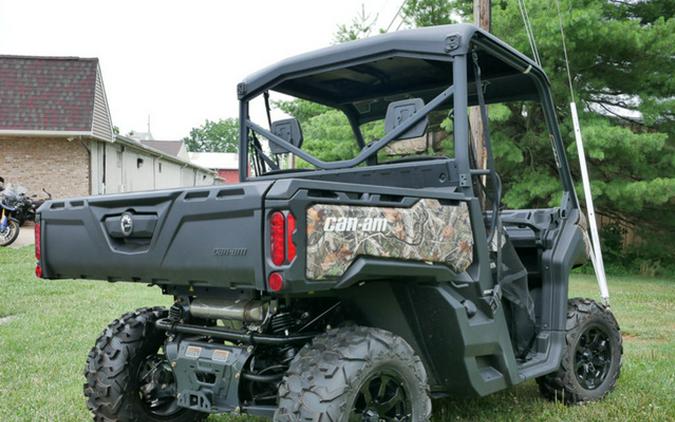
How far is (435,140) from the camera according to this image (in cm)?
526

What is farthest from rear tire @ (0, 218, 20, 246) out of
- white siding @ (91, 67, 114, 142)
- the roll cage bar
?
the roll cage bar

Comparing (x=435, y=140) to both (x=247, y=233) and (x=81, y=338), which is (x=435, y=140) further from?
(x=81, y=338)

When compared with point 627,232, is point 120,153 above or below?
above

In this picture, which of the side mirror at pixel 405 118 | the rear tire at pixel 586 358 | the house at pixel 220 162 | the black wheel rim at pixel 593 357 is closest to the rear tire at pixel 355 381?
the side mirror at pixel 405 118

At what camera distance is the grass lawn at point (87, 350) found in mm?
4574

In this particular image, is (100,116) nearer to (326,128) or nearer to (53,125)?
(53,125)

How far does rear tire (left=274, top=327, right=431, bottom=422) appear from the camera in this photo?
2938 mm

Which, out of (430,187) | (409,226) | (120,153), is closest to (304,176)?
(430,187)

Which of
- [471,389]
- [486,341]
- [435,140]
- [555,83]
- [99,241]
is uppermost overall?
[555,83]

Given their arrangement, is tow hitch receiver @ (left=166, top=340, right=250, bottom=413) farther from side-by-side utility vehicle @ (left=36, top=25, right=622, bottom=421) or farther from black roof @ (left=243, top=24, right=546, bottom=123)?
black roof @ (left=243, top=24, right=546, bottom=123)

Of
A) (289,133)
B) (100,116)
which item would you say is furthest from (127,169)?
(289,133)

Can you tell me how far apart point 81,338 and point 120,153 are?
2054cm

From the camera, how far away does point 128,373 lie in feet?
12.8

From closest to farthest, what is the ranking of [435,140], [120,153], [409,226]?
[409,226] → [435,140] → [120,153]
